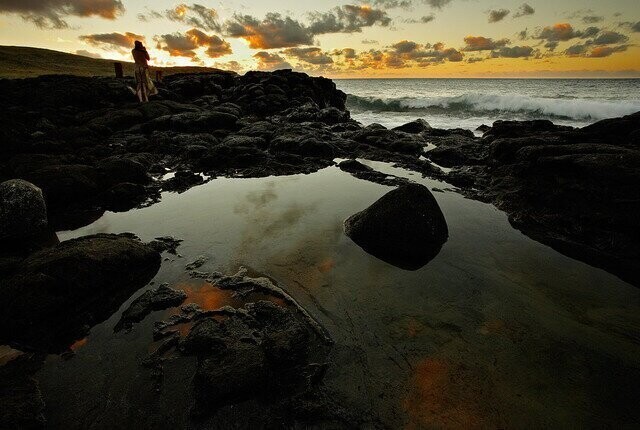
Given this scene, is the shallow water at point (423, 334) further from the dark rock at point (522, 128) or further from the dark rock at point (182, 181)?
the dark rock at point (522, 128)

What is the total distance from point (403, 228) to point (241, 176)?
17.5 ft

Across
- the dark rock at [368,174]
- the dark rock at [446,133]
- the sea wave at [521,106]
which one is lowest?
the sea wave at [521,106]

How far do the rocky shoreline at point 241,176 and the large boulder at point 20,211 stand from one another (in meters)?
0.02

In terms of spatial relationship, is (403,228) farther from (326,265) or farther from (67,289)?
(67,289)

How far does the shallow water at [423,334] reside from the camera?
2.61 metres

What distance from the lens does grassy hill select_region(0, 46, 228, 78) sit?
151 feet

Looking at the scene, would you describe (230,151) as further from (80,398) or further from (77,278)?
(80,398)

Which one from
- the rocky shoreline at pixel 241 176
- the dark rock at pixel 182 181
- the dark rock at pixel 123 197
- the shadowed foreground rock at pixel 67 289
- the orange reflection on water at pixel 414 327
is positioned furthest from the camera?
the dark rock at pixel 182 181

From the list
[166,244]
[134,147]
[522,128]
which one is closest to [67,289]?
[166,244]

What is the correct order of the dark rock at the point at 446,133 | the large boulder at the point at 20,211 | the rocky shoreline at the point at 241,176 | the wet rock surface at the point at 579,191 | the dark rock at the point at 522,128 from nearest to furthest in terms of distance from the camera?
the rocky shoreline at the point at 241,176
the large boulder at the point at 20,211
the wet rock surface at the point at 579,191
the dark rock at the point at 522,128
the dark rock at the point at 446,133

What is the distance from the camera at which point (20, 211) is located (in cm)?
500

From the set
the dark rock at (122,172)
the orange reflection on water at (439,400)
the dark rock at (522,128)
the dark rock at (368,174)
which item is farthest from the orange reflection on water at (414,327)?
the dark rock at (522,128)

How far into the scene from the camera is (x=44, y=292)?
11.1ft

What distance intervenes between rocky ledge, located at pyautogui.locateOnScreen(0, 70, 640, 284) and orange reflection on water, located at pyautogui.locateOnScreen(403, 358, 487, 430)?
3.49 m
